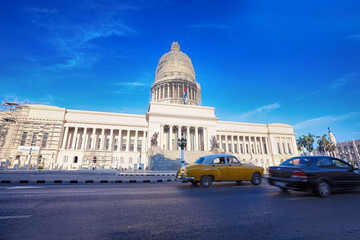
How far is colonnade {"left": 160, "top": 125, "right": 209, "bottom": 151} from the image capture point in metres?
43.9

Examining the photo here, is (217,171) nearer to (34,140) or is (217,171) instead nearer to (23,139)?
(34,140)

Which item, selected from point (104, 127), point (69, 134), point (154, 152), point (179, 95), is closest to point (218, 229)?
point (154, 152)

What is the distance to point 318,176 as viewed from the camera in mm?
5684

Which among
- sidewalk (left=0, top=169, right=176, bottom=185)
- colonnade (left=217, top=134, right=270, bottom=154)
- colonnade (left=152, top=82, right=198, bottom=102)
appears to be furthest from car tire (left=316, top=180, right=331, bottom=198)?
colonnade (left=152, top=82, right=198, bottom=102)

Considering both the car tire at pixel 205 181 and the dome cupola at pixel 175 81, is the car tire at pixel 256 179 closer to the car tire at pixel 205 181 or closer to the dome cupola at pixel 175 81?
the car tire at pixel 205 181

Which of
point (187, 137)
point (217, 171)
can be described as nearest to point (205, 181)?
point (217, 171)

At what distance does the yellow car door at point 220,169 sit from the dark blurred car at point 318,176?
7.04 ft

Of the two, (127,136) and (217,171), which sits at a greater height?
(127,136)

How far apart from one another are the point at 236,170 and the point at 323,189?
343 centimetres

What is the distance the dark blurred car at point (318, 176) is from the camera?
221 inches

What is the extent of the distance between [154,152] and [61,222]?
27.4 meters

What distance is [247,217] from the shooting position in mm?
3428

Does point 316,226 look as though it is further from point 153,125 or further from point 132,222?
point 153,125

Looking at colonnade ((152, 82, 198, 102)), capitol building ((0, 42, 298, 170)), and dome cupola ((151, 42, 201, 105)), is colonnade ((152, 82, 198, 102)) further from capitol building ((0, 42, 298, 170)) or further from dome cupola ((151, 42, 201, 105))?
capitol building ((0, 42, 298, 170))
